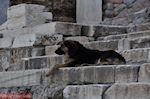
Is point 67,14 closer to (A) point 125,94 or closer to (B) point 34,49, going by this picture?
(B) point 34,49

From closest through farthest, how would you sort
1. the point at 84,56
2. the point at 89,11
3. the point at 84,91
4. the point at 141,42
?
the point at 84,91, the point at 84,56, the point at 141,42, the point at 89,11

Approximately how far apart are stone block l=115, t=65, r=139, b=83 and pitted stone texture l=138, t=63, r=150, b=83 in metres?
0.09

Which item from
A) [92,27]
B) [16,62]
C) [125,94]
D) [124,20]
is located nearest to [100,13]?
[124,20]

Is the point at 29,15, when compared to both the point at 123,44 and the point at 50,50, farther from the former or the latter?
the point at 123,44

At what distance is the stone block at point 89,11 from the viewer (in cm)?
1168

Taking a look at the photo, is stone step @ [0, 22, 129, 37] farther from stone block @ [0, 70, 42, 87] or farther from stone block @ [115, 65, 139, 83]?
stone block @ [115, 65, 139, 83]

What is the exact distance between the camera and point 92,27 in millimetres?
9141

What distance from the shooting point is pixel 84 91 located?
513cm

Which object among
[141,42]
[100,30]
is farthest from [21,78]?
[100,30]

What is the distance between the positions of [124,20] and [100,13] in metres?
1.08

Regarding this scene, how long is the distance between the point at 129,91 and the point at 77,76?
1441 millimetres

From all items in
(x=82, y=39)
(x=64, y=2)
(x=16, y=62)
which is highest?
(x=64, y=2)

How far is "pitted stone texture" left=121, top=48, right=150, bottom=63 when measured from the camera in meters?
6.15

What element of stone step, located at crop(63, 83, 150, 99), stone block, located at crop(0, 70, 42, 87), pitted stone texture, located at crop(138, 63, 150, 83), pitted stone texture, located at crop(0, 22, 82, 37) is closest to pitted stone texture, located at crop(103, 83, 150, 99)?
stone step, located at crop(63, 83, 150, 99)
